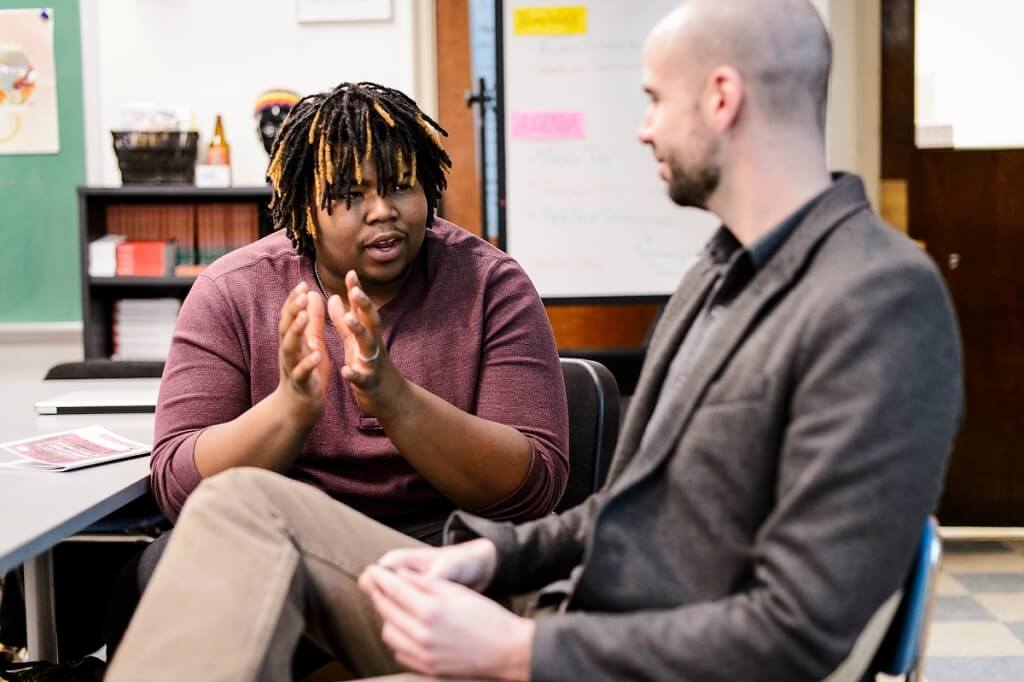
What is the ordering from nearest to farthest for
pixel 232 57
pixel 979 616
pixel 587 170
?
pixel 979 616 < pixel 587 170 < pixel 232 57

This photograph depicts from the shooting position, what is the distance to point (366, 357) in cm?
130

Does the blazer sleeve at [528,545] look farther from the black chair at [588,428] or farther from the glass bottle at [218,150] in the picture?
the glass bottle at [218,150]

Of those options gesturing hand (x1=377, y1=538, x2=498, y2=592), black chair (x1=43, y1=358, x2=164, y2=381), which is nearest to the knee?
gesturing hand (x1=377, y1=538, x2=498, y2=592)

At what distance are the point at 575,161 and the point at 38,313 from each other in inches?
85.3

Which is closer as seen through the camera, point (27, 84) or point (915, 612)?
point (915, 612)

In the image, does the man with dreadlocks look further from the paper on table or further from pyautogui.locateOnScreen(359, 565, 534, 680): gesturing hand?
pyautogui.locateOnScreen(359, 565, 534, 680): gesturing hand

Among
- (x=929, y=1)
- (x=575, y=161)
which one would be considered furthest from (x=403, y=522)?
(x=929, y=1)

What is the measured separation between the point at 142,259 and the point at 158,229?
0.17 m

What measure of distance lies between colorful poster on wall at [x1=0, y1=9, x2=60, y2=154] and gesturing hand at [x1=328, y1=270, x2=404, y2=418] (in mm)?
3214

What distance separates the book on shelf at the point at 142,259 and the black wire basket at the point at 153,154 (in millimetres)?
235

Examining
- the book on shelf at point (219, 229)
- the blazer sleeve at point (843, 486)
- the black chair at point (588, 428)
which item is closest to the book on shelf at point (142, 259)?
the book on shelf at point (219, 229)

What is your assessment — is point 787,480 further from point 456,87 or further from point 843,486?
point 456,87

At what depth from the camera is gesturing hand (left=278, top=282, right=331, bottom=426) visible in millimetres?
1256

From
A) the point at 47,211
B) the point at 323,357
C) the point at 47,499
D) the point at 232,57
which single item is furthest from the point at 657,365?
the point at 47,211
